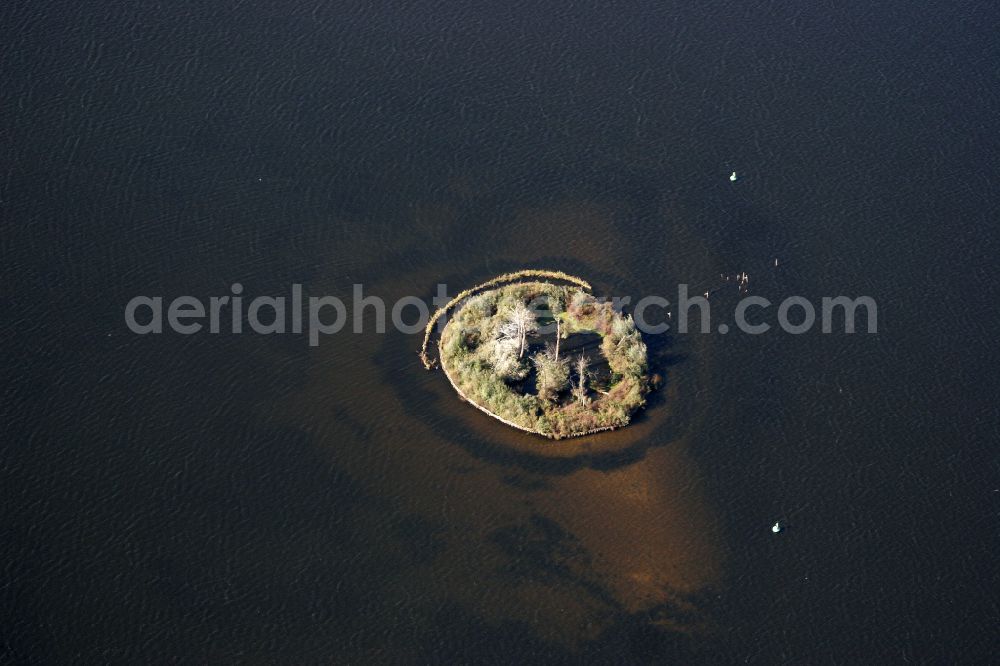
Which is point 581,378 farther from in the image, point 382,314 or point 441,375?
point 382,314

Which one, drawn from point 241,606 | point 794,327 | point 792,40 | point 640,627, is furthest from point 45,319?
point 792,40

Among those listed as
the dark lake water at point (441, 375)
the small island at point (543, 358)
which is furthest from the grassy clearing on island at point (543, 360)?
the dark lake water at point (441, 375)

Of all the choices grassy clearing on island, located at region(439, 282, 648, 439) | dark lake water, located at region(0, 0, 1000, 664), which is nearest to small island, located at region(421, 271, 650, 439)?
grassy clearing on island, located at region(439, 282, 648, 439)

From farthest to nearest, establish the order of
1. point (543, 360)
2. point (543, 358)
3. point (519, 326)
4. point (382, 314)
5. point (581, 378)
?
point (382, 314) < point (519, 326) < point (543, 358) < point (543, 360) < point (581, 378)

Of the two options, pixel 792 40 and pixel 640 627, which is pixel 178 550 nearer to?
pixel 640 627

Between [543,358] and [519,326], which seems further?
[519,326]

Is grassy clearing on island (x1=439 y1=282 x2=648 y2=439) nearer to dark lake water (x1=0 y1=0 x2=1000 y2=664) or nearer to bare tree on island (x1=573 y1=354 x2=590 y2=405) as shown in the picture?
bare tree on island (x1=573 y1=354 x2=590 y2=405)

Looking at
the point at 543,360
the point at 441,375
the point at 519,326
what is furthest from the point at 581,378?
the point at 441,375
